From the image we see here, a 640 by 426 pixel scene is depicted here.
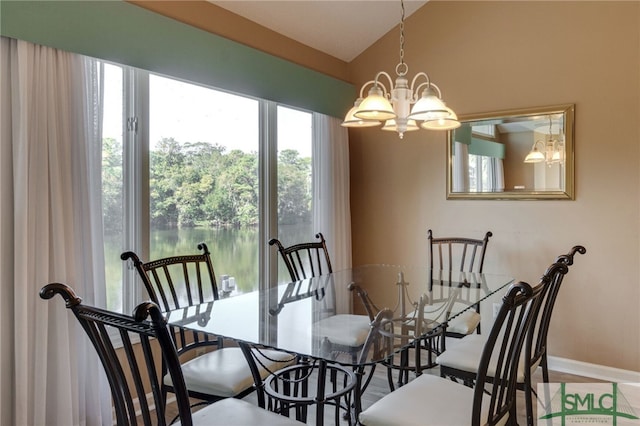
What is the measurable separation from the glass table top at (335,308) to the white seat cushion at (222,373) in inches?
9.4

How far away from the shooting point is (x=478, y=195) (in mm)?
3697

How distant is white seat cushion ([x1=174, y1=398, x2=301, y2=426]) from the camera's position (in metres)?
1.59

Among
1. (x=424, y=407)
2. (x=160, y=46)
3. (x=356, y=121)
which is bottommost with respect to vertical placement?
(x=424, y=407)

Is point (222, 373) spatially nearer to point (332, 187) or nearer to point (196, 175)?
point (196, 175)

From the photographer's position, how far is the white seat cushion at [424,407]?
63.9 inches

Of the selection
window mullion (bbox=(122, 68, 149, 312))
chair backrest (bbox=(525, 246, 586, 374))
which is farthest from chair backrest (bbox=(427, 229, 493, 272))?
window mullion (bbox=(122, 68, 149, 312))

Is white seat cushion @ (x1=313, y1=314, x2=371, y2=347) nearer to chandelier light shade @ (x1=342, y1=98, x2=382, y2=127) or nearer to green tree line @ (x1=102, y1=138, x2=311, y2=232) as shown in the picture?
chandelier light shade @ (x1=342, y1=98, x2=382, y2=127)

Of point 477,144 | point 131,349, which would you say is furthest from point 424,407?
point 477,144

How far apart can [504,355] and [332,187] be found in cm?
268

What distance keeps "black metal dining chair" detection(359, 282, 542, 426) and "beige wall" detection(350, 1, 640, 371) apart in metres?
1.86

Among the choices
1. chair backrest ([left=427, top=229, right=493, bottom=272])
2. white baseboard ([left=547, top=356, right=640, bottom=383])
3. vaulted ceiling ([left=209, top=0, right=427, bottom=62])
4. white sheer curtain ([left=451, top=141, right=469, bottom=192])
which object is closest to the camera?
white baseboard ([left=547, top=356, right=640, bottom=383])

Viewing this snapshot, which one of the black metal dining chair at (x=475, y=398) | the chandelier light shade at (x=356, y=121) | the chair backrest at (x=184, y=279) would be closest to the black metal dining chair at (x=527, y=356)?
the black metal dining chair at (x=475, y=398)

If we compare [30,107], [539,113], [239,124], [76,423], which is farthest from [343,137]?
[76,423]

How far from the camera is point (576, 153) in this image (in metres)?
3.28
